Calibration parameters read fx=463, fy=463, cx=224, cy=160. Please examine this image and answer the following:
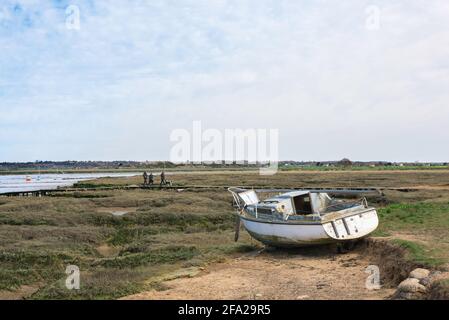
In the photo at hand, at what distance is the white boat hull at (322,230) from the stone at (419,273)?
477cm

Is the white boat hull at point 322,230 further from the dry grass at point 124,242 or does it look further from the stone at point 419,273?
the stone at point 419,273

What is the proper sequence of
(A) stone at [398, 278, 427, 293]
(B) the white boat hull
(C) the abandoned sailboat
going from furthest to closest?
(C) the abandoned sailboat, (B) the white boat hull, (A) stone at [398, 278, 427, 293]

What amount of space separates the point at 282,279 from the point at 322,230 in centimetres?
295

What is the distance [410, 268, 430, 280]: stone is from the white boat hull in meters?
4.77

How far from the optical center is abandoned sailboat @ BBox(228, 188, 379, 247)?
16.4 m

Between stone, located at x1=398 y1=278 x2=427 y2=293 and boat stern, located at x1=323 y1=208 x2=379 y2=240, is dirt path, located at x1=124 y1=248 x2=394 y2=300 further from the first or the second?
stone, located at x1=398 y1=278 x2=427 y2=293

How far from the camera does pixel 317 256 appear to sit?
55.3 ft

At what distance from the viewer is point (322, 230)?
16.1 metres

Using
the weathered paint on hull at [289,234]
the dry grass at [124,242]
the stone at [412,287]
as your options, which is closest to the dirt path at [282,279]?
the weathered paint on hull at [289,234]

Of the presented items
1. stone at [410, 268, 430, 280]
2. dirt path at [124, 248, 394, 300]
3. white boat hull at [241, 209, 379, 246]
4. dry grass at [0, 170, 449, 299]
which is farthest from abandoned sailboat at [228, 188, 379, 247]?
stone at [410, 268, 430, 280]

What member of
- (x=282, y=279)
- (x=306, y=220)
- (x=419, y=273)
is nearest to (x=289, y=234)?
(x=306, y=220)
